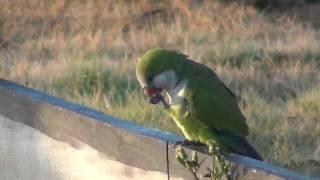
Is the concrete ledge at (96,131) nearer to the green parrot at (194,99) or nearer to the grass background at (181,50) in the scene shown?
the green parrot at (194,99)

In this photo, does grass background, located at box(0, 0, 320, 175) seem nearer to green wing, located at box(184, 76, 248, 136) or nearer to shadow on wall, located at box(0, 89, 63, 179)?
green wing, located at box(184, 76, 248, 136)

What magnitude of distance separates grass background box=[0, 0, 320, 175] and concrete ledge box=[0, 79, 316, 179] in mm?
1919

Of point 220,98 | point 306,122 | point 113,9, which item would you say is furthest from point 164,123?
point 113,9

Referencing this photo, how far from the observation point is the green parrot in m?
2.93

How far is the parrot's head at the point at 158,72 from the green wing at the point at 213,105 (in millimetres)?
70

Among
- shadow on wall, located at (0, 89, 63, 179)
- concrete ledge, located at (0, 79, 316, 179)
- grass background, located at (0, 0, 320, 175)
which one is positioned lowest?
grass background, located at (0, 0, 320, 175)

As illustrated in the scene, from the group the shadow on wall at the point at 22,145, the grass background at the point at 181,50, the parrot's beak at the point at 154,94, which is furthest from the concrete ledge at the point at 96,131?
the grass background at the point at 181,50

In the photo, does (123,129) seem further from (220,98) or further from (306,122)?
(306,122)

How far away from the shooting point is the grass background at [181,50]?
4.95 meters

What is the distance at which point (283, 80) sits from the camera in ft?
21.4

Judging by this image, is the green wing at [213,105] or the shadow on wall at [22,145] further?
the green wing at [213,105]

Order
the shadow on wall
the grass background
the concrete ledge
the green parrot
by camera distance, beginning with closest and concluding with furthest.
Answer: the concrete ledge
the shadow on wall
the green parrot
the grass background

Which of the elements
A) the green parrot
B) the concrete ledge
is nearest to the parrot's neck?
the green parrot

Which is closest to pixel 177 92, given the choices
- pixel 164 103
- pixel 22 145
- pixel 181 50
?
pixel 164 103
